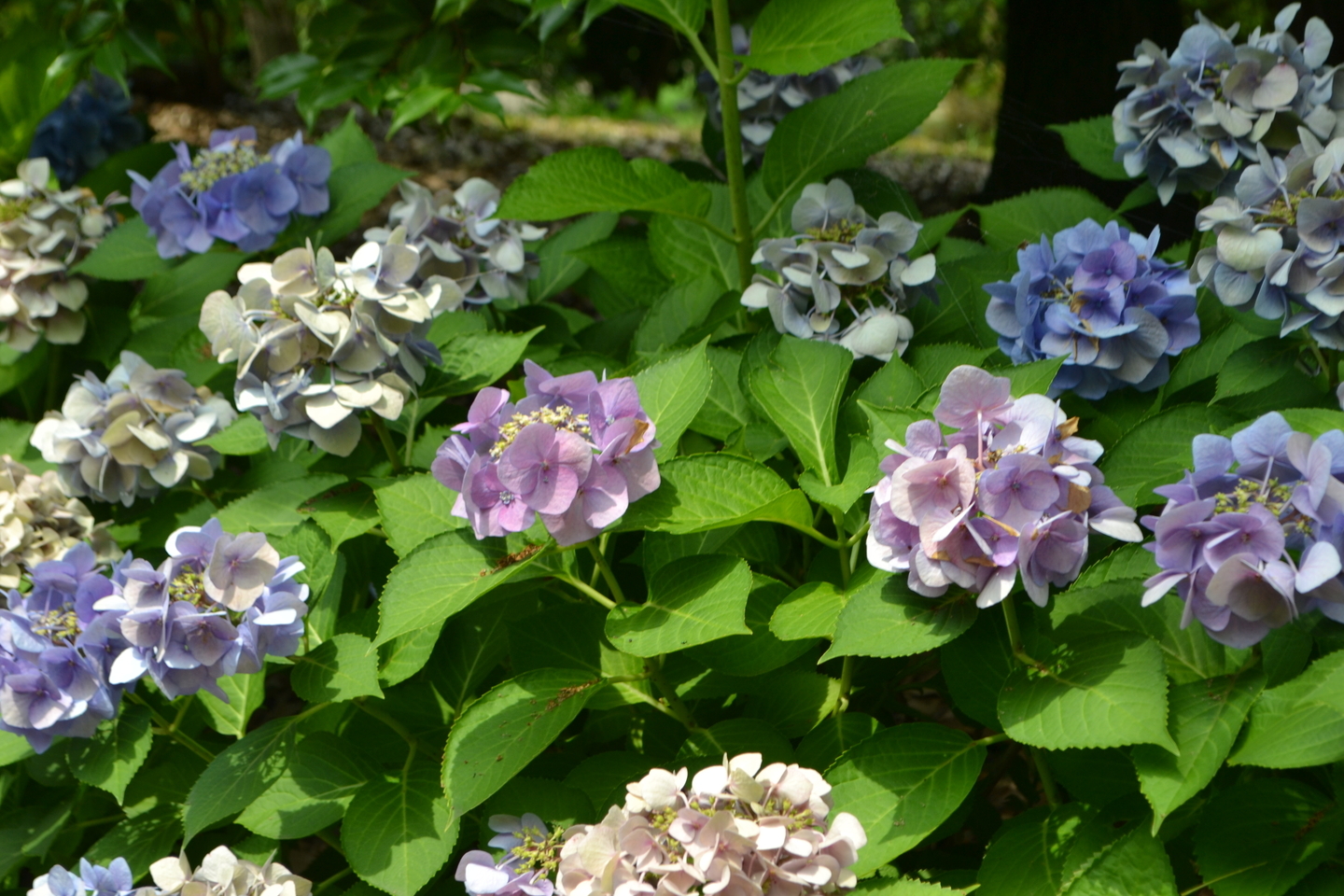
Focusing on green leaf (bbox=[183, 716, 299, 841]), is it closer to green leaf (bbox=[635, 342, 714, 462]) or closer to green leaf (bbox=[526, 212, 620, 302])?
green leaf (bbox=[635, 342, 714, 462])

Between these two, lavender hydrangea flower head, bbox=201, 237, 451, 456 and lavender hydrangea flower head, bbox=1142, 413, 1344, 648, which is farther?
lavender hydrangea flower head, bbox=201, 237, 451, 456

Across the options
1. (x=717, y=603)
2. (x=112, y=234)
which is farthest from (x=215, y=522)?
(x=112, y=234)

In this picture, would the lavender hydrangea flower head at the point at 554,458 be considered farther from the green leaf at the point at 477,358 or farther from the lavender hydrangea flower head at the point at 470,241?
the lavender hydrangea flower head at the point at 470,241

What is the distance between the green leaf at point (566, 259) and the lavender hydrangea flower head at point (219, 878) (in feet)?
Answer: 4.28

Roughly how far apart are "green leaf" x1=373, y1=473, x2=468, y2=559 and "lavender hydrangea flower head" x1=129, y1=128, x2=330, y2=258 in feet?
2.86

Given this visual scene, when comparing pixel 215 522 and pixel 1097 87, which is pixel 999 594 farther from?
pixel 1097 87

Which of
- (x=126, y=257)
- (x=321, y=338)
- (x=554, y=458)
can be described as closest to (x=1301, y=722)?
(x=554, y=458)

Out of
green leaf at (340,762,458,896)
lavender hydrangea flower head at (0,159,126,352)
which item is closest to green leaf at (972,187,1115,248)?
green leaf at (340,762,458,896)

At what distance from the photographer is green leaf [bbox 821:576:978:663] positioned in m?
1.14

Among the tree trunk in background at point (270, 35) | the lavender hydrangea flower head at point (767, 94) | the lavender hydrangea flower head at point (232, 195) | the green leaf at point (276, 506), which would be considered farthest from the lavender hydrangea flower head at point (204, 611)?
the tree trunk in background at point (270, 35)

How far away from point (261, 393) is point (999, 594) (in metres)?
1.04

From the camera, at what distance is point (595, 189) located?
1.83 m

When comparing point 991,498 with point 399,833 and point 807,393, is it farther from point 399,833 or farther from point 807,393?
point 399,833

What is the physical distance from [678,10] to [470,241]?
0.64m
